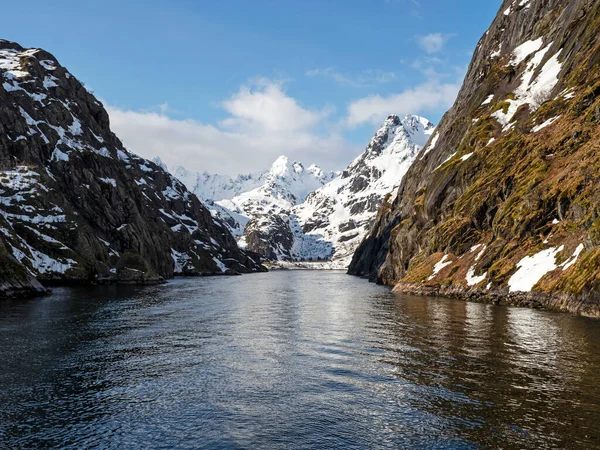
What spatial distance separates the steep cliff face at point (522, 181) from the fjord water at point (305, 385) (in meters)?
12.7

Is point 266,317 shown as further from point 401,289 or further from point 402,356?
point 401,289

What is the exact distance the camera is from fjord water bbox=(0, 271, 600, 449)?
17422mm

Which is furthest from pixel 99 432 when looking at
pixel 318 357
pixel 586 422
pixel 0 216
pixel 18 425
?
pixel 0 216

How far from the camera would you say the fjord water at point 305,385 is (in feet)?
57.2

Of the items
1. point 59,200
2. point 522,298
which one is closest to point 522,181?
point 522,298

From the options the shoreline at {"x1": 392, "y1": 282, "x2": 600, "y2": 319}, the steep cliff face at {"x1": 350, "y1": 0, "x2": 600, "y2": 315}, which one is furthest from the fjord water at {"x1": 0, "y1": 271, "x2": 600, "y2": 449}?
the steep cliff face at {"x1": 350, "y1": 0, "x2": 600, "y2": 315}

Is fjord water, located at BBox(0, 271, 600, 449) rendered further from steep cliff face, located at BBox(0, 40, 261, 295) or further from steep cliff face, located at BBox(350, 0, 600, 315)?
steep cliff face, located at BBox(0, 40, 261, 295)

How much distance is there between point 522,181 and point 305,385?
→ 62726 millimetres

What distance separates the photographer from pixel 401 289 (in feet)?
301

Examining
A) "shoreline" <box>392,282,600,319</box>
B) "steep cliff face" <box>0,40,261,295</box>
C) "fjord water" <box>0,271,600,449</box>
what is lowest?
"fjord water" <box>0,271,600,449</box>

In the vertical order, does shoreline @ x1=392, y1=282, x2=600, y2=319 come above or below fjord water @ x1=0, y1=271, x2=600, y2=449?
above

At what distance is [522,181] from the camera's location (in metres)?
71.9

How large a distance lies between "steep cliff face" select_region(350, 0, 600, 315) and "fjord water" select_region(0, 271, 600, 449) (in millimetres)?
12683

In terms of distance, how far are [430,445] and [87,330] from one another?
38.3 m
